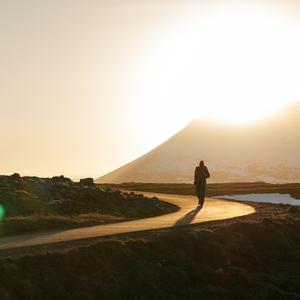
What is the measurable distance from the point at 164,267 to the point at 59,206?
45.9ft

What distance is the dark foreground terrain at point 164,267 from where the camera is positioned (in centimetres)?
1530

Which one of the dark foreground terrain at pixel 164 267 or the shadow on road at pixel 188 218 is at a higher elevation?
the shadow on road at pixel 188 218

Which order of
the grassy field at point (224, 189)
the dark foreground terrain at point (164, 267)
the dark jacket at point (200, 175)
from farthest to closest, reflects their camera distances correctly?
the grassy field at point (224, 189)
the dark jacket at point (200, 175)
the dark foreground terrain at point (164, 267)

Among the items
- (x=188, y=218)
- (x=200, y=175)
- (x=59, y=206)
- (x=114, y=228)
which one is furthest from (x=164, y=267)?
(x=200, y=175)

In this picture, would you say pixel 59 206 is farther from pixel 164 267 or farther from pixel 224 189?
pixel 224 189

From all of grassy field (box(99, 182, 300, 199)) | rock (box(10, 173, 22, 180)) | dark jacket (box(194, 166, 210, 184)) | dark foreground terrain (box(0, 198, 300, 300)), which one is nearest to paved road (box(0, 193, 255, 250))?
dark foreground terrain (box(0, 198, 300, 300))

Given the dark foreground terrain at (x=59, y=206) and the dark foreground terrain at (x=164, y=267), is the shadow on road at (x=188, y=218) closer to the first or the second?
the dark foreground terrain at (x=164, y=267)

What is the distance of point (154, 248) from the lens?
19484 millimetres

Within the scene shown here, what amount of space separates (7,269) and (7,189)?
18.6m

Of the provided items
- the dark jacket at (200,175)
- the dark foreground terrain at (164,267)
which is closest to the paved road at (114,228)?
the dark foreground terrain at (164,267)

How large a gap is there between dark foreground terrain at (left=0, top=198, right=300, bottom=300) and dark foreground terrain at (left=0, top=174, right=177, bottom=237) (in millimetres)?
5287

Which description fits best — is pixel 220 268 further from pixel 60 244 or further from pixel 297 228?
pixel 297 228

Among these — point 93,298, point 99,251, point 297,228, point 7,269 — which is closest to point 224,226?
point 297,228

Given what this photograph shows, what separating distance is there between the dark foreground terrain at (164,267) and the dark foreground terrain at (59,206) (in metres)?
5.29
